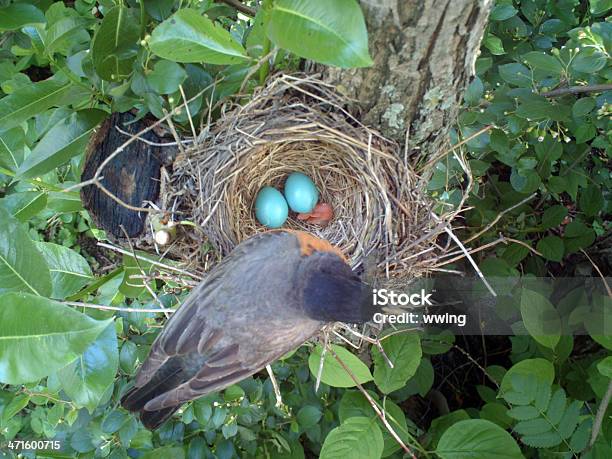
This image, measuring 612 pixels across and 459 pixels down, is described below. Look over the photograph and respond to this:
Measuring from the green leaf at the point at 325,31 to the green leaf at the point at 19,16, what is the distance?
0.68 m

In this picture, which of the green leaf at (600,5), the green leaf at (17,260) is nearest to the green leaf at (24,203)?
the green leaf at (17,260)

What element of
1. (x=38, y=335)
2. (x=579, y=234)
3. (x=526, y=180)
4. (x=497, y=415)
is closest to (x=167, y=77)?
(x=38, y=335)

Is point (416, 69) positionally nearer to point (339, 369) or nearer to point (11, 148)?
point (339, 369)

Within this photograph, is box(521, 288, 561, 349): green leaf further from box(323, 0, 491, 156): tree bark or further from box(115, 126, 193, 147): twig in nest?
box(115, 126, 193, 147): twig in nest

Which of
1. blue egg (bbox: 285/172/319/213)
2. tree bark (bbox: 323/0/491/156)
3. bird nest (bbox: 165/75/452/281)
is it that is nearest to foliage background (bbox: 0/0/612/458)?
bird nest (bbox: 165/75/452/281)

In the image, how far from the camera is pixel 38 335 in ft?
3.08

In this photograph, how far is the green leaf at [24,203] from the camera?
1.68 metres

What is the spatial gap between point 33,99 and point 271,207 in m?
0.88

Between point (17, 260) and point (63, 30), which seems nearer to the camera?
point (17, 260)

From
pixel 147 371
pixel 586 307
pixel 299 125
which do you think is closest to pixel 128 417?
pixel 147 371

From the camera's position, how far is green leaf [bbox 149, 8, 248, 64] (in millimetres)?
1123

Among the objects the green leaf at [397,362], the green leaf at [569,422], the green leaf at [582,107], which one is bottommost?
the green leaf at [569,422]

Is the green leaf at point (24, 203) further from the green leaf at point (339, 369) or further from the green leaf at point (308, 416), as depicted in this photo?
the green leaf at point (308, 416)

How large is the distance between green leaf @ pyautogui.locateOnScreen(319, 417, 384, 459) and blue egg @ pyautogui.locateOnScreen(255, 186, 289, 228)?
774mm
